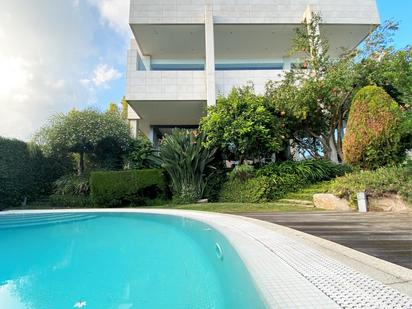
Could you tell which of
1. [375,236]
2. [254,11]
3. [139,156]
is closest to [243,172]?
[139,156]

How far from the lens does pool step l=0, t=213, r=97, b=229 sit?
8.12 meters

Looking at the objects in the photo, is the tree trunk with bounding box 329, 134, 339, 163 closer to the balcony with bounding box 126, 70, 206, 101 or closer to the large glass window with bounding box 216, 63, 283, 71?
the balcony with bounding box 126, 70, 206, 101

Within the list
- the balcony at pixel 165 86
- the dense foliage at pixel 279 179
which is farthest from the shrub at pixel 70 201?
the dense foliage at pixel 279 179

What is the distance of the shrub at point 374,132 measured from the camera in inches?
296

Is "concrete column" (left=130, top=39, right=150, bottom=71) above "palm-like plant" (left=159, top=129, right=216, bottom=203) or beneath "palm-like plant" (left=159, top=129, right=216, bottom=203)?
above

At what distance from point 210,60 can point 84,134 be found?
23.3 feet

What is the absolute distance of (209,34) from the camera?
44.7ft

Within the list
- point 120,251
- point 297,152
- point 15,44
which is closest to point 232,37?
point 297,152

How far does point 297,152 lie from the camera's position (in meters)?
13.6

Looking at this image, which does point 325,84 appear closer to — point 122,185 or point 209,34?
point 209,34

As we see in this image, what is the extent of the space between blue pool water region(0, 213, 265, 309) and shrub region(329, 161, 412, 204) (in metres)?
4.10

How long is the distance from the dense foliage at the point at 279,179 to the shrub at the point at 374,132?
6.00ft

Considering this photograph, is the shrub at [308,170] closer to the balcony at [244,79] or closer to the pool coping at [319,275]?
the balcony at [244,79]

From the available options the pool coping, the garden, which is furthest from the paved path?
the garden
